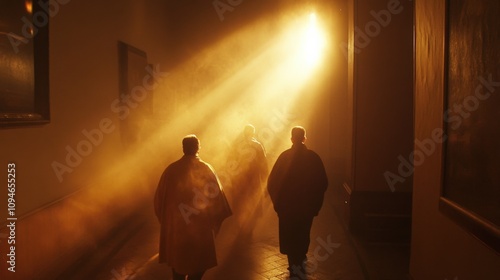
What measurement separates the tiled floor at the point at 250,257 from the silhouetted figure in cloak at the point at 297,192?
1.52ft

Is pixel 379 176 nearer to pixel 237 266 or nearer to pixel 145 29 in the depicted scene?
pixel 237 266

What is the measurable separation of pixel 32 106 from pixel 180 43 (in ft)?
30.5

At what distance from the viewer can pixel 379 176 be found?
7.67 m

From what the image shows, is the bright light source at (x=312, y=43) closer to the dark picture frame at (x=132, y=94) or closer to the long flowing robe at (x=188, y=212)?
the dark picture frame at (x=132, y=94)

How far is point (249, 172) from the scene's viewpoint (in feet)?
26.0

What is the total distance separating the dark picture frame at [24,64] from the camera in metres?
4.03

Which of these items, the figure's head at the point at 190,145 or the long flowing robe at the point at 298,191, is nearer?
the figure's head at the point at 190,145

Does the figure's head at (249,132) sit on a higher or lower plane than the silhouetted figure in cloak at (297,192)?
higher

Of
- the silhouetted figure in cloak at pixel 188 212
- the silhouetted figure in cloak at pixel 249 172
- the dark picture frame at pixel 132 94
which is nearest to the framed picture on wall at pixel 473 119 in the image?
the silhouetted figure in cloak at pixel 188 212

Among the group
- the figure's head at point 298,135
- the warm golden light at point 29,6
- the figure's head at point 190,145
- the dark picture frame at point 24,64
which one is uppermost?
the warm golden light at point 29,6

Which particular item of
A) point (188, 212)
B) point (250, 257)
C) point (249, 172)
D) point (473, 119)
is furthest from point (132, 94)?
point (473, 119)

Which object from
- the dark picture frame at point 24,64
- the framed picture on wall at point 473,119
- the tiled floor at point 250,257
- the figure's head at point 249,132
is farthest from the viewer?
the figure's head at point 249,132

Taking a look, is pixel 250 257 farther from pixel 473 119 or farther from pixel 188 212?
pixel 473 119

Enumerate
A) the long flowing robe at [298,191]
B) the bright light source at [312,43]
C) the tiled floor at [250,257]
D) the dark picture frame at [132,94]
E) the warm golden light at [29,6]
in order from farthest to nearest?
the bright light source at [312,43] < the dark picture frame at [132,94] < the tiled floor at [250,257] < the long flowing robe at [298,191] < the warm golden light at [29,6]
